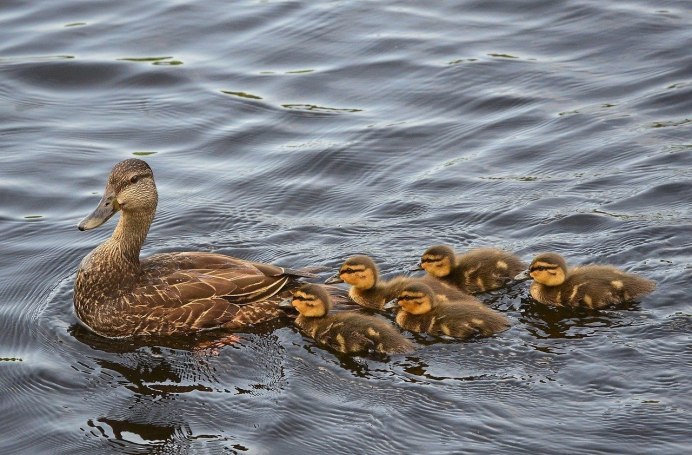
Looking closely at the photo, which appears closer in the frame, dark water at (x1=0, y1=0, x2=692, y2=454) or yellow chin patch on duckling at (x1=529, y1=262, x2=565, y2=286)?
dark water at (x1=0, y1=0, x2=692, y2=454)

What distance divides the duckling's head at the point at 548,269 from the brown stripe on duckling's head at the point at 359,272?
3.12ft

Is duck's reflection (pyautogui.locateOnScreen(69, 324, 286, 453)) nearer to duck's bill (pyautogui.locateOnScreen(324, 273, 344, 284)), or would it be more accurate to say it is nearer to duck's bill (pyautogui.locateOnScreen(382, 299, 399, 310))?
duck's bill (pyautogui.locateOnScreen(324, 273, 344, 284))

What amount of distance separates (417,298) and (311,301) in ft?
2.03

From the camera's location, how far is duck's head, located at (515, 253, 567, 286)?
7.35 meters

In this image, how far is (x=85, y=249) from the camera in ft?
29.0

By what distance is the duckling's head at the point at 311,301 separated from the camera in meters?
7.30

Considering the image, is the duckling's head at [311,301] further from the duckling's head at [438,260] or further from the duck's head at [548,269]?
the duck's head at [548,269]

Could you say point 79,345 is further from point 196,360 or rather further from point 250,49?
point 250,49

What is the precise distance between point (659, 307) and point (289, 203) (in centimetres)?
312

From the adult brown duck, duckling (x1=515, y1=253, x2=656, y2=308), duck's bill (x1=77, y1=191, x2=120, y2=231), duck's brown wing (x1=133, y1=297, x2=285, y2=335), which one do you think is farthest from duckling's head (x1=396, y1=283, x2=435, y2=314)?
duck's bill (x1=77, y1=191, x2=120, y2=231)

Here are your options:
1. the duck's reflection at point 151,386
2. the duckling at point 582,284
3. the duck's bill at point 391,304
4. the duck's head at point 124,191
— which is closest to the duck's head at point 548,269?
the duckling at point 582,284

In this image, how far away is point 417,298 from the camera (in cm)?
723

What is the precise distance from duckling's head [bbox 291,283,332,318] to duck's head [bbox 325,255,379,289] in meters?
0.25

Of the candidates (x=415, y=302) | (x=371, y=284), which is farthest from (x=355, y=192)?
(x=415, y=302)
